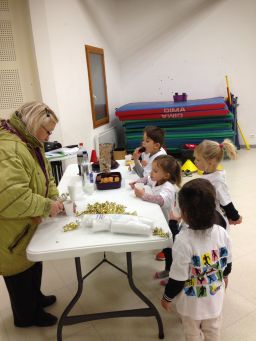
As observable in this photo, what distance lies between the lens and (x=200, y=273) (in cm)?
130

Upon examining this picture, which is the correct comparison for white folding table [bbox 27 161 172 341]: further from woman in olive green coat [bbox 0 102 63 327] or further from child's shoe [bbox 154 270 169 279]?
child's shoe [bbox 154 270 169 279]

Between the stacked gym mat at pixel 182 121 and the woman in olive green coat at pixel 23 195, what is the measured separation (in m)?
3.53

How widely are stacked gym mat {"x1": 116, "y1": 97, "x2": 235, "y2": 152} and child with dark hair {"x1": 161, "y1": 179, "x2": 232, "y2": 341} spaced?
12.7ft

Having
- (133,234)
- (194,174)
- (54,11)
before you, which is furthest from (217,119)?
(133,234)

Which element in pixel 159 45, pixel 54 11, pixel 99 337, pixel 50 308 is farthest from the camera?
pixel 159 45

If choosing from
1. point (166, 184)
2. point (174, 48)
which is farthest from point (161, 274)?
point (174, 48)

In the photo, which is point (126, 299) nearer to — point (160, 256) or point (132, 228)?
point (160, 256)

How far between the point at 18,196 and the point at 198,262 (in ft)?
2.91

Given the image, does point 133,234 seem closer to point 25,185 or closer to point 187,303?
point 187,303

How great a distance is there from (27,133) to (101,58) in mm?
3964

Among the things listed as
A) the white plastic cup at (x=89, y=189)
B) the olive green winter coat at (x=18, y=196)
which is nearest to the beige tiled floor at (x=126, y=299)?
the olive green winter coat at (x=18, y=196)

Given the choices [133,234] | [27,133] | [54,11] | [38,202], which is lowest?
[133,234]

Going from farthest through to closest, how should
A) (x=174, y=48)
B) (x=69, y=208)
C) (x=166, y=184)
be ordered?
(x=174, y=48) < (x=166, y=184) < (x=69, y=208)

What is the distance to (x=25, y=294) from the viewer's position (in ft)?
5.68
